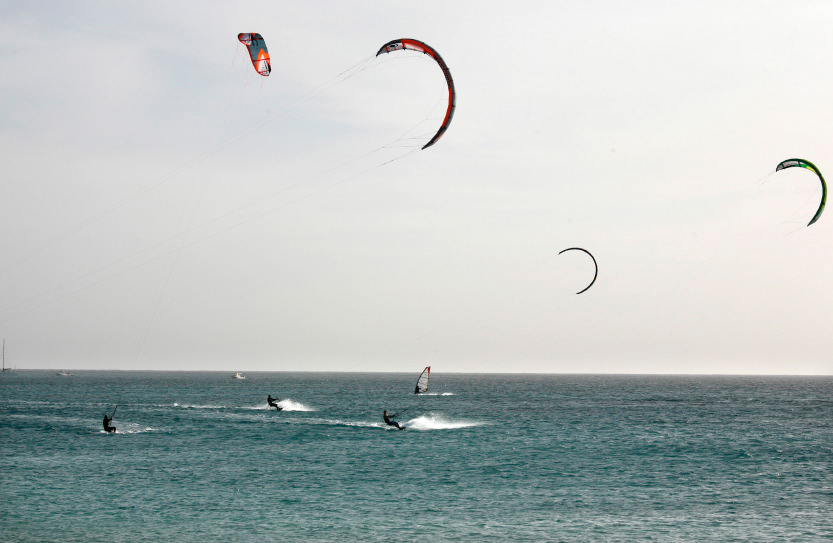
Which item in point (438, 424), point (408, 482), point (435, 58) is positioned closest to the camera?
point (435, 58)

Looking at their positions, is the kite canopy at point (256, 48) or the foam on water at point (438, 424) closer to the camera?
the kite canopy at point (256, 48)

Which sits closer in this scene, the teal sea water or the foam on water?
the teal sea water

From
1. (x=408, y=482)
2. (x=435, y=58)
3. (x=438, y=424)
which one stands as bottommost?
(x=408, y=482)

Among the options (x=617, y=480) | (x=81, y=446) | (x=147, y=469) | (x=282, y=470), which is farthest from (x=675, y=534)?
(x=81, y=446)

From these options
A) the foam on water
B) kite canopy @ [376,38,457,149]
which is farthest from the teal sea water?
kite canopy @ [376,38,457,149]

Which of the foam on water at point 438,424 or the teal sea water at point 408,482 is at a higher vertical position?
the foam on water at point 438,424

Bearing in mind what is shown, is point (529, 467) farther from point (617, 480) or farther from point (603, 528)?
point (603, 528)

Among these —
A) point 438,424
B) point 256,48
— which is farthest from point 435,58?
point 438,424

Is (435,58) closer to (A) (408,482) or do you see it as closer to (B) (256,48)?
(B) (256,48)

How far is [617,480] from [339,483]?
522 inches

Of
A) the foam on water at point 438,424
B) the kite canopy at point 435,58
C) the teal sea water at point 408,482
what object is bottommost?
the teal sea water at point 408,482

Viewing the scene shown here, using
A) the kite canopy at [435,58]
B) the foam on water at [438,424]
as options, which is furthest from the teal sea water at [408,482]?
the kite canopy at [435,58]

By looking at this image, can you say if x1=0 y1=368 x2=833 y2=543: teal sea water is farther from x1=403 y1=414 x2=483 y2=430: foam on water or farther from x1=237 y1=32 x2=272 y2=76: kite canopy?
x1=237 y1=32 x2=272 y2=76: kite canopy

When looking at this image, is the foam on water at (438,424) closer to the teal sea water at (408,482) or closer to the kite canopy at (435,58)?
the teal sea water at (408,482)
